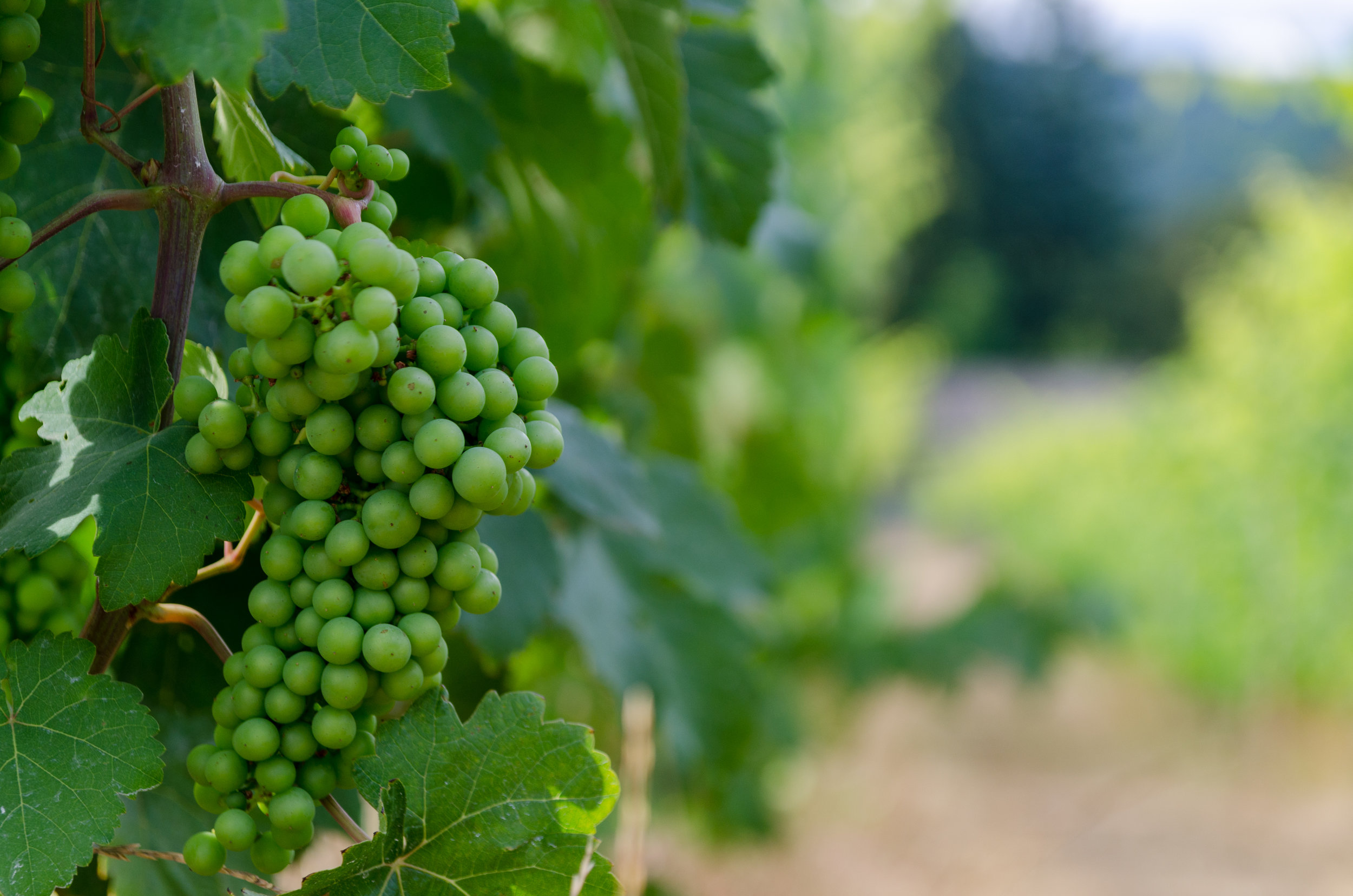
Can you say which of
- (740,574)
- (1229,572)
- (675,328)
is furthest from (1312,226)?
(740,574)

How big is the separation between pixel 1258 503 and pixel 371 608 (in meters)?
5.56

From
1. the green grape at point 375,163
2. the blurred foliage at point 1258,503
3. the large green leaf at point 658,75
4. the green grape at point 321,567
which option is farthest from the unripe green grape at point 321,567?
the blurred foliage at point 1258,503

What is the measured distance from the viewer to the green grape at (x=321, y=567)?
329 millimetres

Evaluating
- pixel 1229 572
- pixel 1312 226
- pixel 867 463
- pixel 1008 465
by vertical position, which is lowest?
pixel 1008 465

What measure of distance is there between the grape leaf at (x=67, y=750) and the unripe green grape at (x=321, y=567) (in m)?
0.07

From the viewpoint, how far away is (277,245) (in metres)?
0.30

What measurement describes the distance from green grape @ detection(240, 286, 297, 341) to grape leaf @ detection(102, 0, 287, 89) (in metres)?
0.06

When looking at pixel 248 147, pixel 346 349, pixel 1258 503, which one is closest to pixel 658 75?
pixel 248 147

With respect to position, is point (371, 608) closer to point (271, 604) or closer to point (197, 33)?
point (271, 604)

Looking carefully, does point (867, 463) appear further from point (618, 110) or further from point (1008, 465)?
point (1008, 465)

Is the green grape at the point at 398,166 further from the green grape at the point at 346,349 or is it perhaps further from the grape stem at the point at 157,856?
the grape stem at the point at 157,856

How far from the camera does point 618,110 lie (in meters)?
1.01

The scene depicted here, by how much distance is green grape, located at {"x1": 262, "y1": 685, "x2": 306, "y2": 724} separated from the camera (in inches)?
12.9

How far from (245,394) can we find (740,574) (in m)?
0.86
